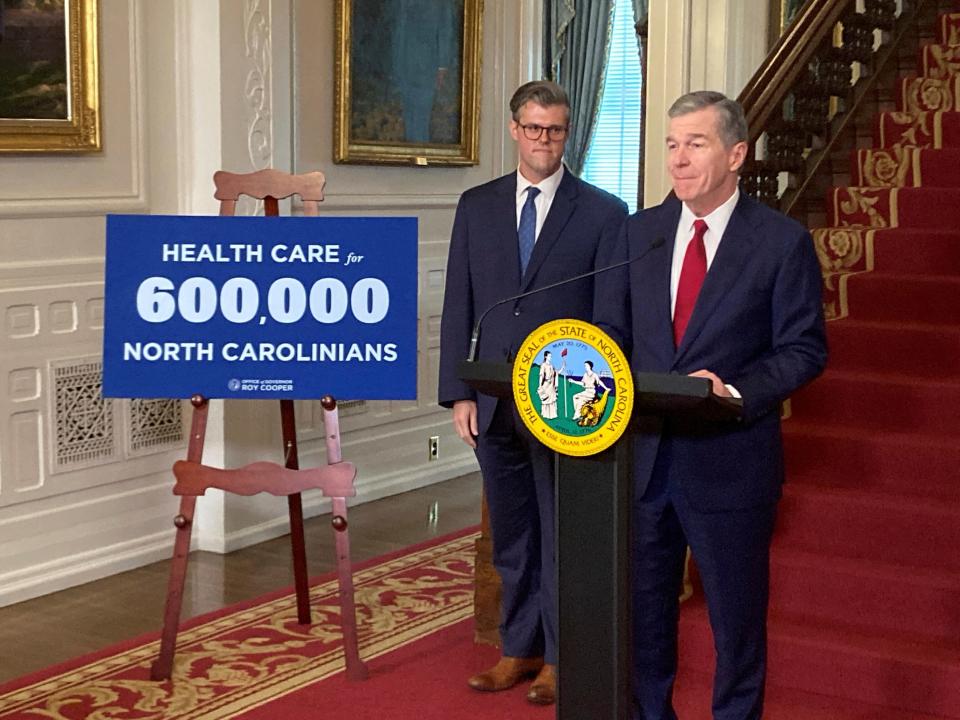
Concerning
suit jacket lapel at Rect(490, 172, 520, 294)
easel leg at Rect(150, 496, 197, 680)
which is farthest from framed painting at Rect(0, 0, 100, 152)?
suit jacket lapel at Rect(490, 172, 520, 294)

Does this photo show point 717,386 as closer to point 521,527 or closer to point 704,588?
point 704,588

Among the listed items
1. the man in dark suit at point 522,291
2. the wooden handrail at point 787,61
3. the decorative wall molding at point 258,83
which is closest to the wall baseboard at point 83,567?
the decorative wall molding at point 258,83

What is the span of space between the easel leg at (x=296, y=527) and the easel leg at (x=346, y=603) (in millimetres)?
529

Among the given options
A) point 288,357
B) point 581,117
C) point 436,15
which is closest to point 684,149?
point 288,357

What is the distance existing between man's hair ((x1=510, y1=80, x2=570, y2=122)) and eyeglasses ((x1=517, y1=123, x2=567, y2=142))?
43 millimetres

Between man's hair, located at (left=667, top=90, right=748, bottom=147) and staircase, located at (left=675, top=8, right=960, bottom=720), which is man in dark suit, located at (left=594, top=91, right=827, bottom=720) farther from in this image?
staircase, located at (left=675, top=8, right=960, bottom=720)

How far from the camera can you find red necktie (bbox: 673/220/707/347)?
3.13 meters

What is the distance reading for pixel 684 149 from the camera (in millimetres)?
2977

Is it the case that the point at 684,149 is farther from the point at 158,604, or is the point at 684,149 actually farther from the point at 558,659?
the point at 158,604

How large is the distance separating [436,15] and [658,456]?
15.8ft

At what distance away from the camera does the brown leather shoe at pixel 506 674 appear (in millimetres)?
Answer: 4180

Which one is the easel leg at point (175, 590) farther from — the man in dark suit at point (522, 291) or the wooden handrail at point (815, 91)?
the wooden handrail at point (815, 91)

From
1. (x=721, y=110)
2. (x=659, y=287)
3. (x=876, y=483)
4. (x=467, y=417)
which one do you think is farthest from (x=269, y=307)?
(x=876, y=483)

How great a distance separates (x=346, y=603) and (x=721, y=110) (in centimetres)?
215
